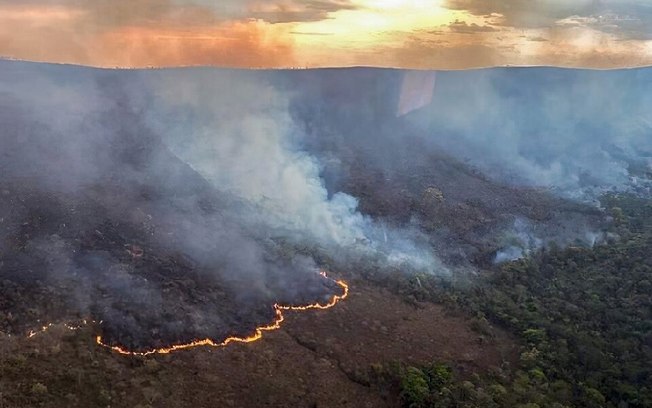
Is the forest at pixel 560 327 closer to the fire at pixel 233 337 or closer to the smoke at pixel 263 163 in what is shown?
the smoke at pixel 263 163

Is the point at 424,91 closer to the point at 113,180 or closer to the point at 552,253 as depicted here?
the point at 552,253

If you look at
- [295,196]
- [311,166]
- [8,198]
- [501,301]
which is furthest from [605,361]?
[8,198]

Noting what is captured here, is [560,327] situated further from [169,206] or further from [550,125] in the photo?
[550,125]

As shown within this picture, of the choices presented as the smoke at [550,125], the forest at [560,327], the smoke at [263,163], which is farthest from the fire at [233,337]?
the smoke at [550,125]

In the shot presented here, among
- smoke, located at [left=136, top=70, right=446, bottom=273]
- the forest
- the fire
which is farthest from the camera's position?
smoke, located at [left=136, top=70, right=446, bottom=273]

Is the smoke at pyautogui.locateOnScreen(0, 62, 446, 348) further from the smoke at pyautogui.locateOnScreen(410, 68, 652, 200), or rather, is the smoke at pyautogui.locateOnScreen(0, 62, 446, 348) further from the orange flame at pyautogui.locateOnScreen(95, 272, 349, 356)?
the smoke at pyautogui.locateOnScreen(410, 68, 652, 200)

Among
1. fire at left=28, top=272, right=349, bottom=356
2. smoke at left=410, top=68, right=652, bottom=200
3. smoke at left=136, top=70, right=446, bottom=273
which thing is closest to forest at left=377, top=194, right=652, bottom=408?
smoke at left=136, top=70, right=446, bottom=273

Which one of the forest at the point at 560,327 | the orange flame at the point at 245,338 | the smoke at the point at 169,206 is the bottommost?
the forest at the point at 560,327

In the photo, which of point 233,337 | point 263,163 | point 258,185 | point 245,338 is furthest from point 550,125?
point 233,337
